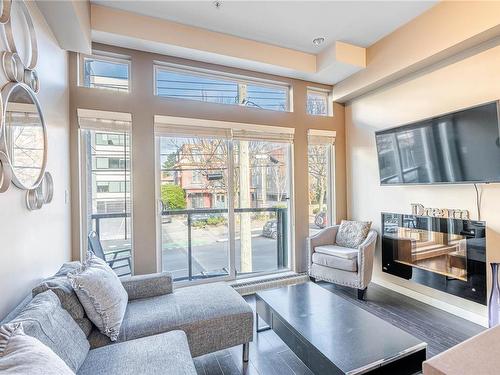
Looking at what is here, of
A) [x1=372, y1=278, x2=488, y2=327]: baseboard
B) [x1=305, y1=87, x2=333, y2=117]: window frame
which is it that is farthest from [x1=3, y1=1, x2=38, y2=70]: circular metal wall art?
[x1=372, y1=278, x2=488, y2=327]: baseboard

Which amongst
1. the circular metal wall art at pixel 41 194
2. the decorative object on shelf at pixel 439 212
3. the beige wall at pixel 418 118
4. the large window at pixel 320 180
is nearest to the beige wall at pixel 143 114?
the circular metal wall art at pixel 41 194

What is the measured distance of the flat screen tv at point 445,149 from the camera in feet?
7.73

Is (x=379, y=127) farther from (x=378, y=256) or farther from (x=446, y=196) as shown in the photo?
(x=378, y=256)

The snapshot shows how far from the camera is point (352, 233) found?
11.9ft

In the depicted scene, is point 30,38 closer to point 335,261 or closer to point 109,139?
point 109,139

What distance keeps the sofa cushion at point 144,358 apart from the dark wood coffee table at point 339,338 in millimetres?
735

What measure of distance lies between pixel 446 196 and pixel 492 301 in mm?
1101

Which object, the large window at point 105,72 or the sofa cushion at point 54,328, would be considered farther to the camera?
the large window at point 105,72

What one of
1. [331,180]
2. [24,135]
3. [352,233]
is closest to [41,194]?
[24,135]

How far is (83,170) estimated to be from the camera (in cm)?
288

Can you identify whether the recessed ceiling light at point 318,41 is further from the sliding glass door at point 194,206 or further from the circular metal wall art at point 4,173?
the circular metal wall art at point 4,173

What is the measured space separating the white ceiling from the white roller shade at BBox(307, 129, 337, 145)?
1.21 metres

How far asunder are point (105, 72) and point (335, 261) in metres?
3.49

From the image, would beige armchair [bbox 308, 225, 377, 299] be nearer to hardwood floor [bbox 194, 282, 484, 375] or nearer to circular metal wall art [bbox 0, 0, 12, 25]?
hardwood floor [bbox 194, 282, 484, 375]
